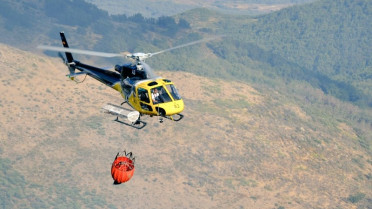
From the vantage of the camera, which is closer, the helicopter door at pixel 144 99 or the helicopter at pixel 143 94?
the helicopter at pixel 143 94

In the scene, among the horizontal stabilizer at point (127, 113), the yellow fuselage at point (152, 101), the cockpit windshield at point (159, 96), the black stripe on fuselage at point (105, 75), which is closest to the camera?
the horizontal stabilizer at point (127, 113)

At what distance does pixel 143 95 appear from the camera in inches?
1987

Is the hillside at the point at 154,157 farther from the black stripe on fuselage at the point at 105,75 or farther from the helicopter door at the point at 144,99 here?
the helicopter door at the point at 144,99

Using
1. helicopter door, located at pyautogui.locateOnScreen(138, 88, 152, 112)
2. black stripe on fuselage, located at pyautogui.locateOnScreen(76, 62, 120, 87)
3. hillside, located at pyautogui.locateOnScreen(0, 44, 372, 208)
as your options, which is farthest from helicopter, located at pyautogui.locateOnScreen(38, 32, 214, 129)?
hillside, located at pyautogui.locateOnScreen(0, 44, 372, 208)

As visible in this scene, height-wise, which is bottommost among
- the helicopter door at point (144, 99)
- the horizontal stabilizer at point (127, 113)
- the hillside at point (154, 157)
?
the hillside at point (154, 157)

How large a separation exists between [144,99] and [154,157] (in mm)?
97022

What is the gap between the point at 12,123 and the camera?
145500 millimetres

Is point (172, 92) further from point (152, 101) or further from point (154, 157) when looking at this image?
point (154, 157)

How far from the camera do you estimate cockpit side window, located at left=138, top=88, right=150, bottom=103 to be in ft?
Result: 164

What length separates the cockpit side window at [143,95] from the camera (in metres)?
50.1

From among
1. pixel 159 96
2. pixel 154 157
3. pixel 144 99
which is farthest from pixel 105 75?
pixel 154 157

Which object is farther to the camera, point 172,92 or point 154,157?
point 154,157

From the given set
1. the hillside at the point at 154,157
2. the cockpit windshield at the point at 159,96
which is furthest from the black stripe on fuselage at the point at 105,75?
the hillside at the point at 154,157

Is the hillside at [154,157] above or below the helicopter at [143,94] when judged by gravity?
below
